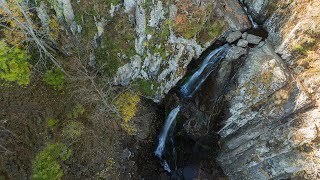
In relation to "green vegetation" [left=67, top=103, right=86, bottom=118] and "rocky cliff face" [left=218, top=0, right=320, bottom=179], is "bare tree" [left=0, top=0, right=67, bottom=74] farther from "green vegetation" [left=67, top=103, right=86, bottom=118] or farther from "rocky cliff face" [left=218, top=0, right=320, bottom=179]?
"rocky cliff face" [left=218, top=0, right=320, bottom=179]

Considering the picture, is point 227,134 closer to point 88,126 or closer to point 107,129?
point 107,129

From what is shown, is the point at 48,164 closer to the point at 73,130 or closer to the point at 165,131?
the point at 73,130

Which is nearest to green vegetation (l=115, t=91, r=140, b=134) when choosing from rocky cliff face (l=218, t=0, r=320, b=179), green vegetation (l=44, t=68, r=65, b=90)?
green vegetation (l=44, t=68, r=65, b=90)

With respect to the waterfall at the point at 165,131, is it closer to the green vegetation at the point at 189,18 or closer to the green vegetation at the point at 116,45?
the green vegetation at the point at 116,45

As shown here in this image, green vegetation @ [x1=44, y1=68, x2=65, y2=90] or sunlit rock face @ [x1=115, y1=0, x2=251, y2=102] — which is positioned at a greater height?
green vegetation @ [x1=44, y1=68, x2=65, y2=90]

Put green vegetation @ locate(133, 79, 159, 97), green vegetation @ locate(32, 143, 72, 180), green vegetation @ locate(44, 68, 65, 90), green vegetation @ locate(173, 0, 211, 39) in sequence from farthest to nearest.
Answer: green vegetation @ locate(133, 79, 159, 97), green vegetation @ locate(44, 68, 65, 90), green vegetation @ locate(173, 0, 211, 39), green vegetation @ locate(32, 143, 72, 180)

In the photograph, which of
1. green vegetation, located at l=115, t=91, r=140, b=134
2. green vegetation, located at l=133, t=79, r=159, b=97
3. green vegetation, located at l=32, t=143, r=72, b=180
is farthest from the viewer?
green vegetation, located at l=115, t=91, r=140, b=134
